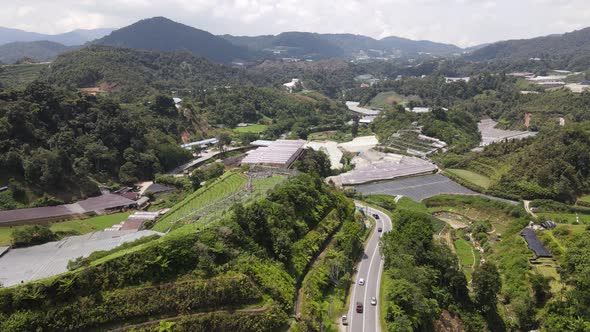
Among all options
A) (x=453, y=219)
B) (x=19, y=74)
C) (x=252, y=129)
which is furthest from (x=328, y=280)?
(x=19, y=74)

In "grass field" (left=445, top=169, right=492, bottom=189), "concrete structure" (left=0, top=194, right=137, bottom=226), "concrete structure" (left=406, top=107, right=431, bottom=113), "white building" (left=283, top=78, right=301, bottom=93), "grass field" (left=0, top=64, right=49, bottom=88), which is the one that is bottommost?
"grass field" (left=445, top=169, right=492, bottom=189)

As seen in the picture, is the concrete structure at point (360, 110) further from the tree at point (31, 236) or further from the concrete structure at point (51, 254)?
the tree at point (31, 236)

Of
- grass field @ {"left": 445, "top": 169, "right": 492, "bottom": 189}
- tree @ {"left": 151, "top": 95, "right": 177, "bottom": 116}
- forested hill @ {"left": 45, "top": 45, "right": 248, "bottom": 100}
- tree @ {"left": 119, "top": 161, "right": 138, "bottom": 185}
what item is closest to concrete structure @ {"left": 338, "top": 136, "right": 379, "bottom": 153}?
grass field @ {"left": 445, "top": 169, "right": 492, "bottom": 189}

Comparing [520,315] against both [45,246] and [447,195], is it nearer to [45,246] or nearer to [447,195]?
[447,195]

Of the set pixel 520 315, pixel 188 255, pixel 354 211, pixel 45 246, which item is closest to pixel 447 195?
pixel 354 211

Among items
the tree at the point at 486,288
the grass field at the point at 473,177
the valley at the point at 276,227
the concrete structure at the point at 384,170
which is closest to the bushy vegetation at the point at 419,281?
the valley at the point at 276,227

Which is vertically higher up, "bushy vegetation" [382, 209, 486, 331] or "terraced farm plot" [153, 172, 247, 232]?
"terraced farm plot" [153, 172, 247, 232]

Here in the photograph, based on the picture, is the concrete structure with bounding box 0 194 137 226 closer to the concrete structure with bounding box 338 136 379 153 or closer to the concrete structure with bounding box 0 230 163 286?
the concrete structure with bounding box 0 230 163 286
